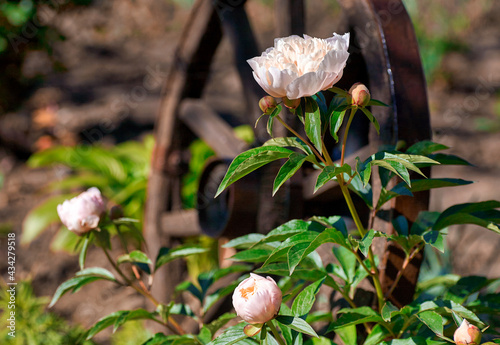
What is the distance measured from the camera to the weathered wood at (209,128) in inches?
63.0

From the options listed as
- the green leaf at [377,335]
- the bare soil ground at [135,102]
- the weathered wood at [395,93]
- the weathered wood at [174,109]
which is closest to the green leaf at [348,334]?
the green leaf at [377,335]

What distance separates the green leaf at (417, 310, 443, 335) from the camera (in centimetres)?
70

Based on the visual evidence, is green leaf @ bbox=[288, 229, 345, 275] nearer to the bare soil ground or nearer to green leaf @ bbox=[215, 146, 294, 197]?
green leaf @ bbox=[215, 146, 294, 197]

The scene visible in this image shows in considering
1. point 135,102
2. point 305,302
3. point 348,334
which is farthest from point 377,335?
point 135,102

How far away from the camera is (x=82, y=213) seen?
891 millimetres

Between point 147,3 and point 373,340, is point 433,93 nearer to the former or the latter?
point 147,3

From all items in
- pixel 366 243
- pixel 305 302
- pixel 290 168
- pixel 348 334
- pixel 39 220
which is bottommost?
pixel 39 220

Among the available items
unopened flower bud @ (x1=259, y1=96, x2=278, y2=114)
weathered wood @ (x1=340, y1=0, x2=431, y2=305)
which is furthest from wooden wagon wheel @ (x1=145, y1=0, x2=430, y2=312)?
unopened flower bud @ (x1=259, y1=96, x2=278, y2=114)

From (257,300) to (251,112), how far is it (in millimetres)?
905

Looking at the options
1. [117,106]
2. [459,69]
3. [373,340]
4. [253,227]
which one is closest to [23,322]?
[253,227]

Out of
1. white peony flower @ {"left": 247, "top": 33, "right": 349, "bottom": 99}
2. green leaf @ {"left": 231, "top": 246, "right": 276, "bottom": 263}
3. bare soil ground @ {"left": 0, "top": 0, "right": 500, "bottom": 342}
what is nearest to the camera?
white peony flower @ {"left": 247, "top": 33, "right": 349, "bottom": 99}

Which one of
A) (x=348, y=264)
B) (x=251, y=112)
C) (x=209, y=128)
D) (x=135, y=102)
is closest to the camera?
(x=348, y=264)

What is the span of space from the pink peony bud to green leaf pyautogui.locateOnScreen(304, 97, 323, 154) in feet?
1.42

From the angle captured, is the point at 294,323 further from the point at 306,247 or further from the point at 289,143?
the point at 289,143
